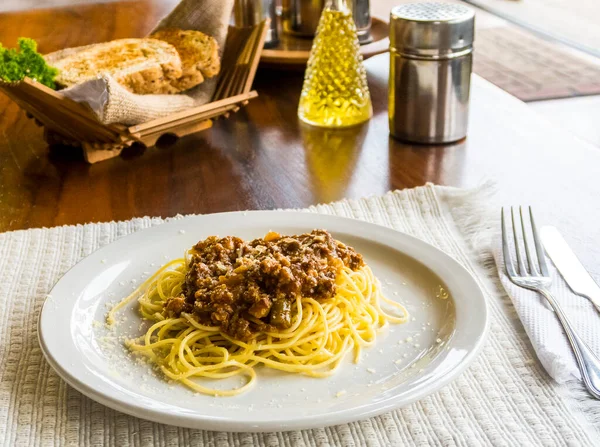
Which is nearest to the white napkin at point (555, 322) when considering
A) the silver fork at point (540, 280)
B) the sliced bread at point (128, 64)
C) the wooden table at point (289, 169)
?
the silver fork at point (540, 280)

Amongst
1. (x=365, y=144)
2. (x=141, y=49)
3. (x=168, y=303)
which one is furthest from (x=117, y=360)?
(x=141, y=49)

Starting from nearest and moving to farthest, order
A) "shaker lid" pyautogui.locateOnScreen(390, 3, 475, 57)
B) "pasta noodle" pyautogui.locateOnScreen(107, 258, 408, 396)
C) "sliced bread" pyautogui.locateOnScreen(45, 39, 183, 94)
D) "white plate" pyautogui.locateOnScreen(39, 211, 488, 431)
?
"white plate" pyautogui.locateOnScreen(39, 211, 488, 431) < "pasta noodle" pyautogui.locateOnScreen(107, 258, 408, 396) < "shaker lid" pyautogui.locateOnScreen(390, 3, 475, 57) < "sliced bread" pyautogui.locateOnScreen(45, 39, 183, 94)

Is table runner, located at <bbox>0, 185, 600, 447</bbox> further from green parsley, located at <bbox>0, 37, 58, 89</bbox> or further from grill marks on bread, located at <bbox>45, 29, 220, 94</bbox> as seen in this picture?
grill marks on bread, located at <bbox>45, 29, 220, 94</bbox>

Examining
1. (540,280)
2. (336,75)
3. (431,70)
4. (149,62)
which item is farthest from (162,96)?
(540,280)

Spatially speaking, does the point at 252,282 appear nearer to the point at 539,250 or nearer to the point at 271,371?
the point at 271,371

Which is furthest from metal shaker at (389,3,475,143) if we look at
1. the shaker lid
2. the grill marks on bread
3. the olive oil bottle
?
the grill marks on bread

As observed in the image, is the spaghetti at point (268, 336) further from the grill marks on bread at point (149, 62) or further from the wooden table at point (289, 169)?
the grill marks on bread at point (149, 62)

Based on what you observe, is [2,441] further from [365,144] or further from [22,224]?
[365,144]

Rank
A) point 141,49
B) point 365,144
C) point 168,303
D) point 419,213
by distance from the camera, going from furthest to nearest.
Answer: point 141,49
point 365,144
point 419,213
point 168,303
